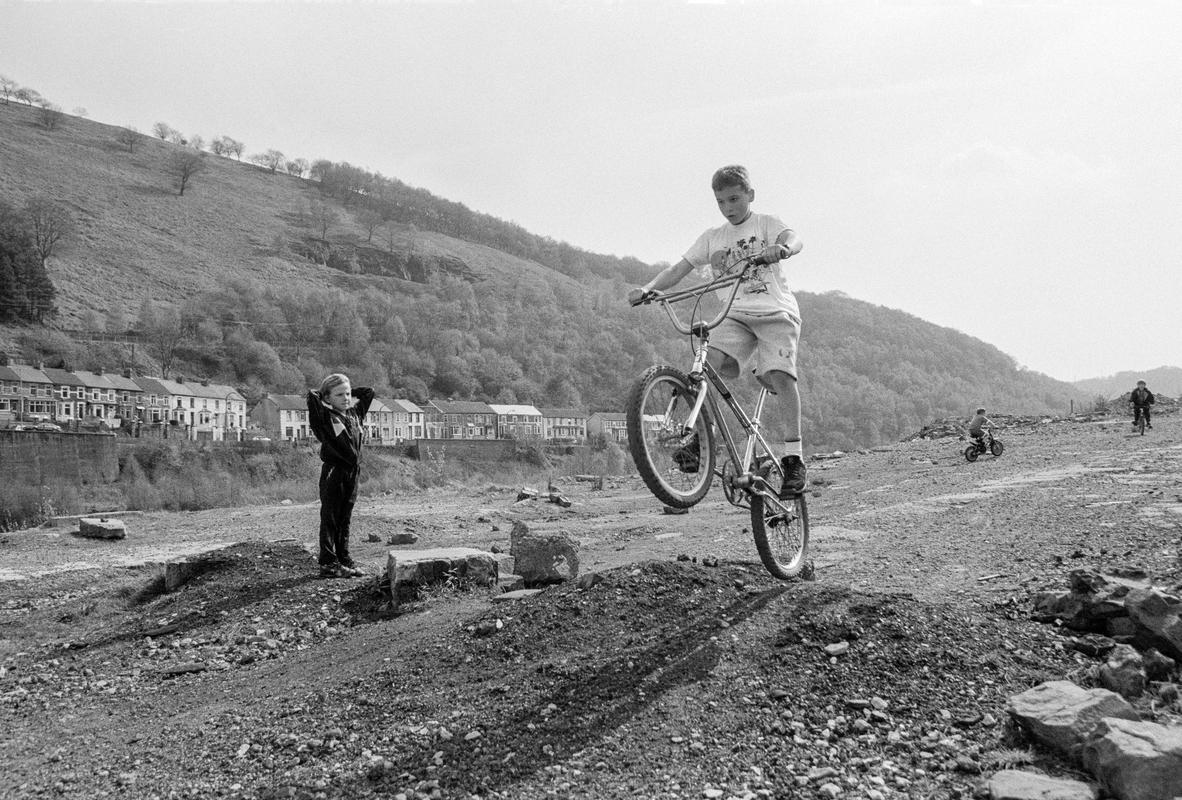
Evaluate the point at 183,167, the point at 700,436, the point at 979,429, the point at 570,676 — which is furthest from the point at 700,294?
the point at 183,167

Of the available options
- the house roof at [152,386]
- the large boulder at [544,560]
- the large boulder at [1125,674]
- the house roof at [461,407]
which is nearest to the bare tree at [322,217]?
the house roof at [461,407]

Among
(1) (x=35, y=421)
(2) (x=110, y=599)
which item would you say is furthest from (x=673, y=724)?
(1) (x=35, y=421)

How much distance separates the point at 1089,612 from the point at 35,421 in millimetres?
64396

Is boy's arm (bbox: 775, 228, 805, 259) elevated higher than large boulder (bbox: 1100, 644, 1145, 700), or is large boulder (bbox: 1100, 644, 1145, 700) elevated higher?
boy's arm (bbox: 775, 228, 805, 259)

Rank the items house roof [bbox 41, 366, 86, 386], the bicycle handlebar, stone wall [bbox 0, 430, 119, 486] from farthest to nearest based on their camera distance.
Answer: house roof [bbox 41, 366, 86, 386]
stone wall [bbox 0, 430, 119, 486]
the bicycle handlebar

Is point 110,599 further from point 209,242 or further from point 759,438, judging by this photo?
point 209,242

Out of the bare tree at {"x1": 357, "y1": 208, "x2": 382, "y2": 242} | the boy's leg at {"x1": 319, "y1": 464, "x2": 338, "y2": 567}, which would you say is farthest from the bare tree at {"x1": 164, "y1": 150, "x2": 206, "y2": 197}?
the boy's leg at {"x1": 319, "y1": 464, "x2": 338, "y2": 567}

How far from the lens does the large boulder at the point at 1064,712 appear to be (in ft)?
9.71

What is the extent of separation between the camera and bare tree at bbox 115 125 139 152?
141625mm

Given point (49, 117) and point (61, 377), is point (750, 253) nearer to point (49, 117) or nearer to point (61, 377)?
point (61, 377)

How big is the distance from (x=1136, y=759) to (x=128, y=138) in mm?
180272

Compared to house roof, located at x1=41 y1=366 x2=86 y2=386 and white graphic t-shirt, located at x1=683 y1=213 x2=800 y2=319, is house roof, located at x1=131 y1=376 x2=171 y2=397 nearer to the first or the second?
house roof, located at x1=41 y1=366 x2=86 y2=386

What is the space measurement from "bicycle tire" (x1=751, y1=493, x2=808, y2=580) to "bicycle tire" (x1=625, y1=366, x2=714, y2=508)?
0.50m

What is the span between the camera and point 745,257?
16.9ft
